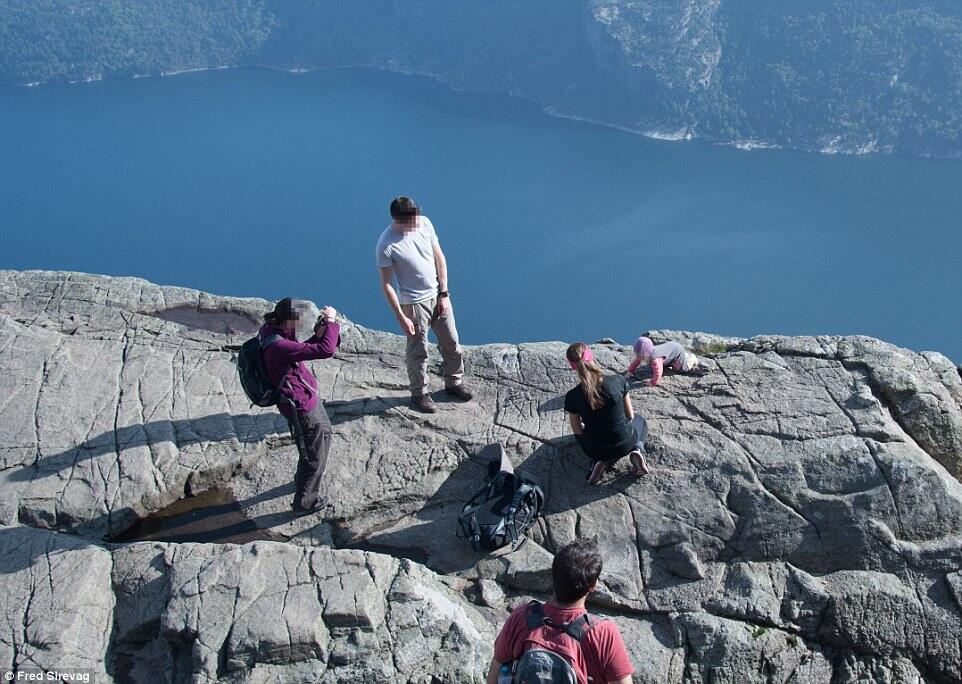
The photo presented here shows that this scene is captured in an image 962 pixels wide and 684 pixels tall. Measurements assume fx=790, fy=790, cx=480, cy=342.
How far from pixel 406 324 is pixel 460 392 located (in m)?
1.27

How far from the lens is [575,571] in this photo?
12.4 ft

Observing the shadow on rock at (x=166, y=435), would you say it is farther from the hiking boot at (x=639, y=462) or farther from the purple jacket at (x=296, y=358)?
the hiking boot at (x=639, y=462)

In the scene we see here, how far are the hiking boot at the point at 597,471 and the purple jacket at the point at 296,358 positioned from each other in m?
2.46

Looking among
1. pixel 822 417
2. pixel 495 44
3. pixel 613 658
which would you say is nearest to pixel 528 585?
pixel 613 658

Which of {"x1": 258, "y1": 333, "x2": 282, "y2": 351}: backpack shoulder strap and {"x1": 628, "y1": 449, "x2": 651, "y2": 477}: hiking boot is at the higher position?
{"x1": 258, "y1": 333, "x2": 282, "y2": 351}: backpack shoulder strap

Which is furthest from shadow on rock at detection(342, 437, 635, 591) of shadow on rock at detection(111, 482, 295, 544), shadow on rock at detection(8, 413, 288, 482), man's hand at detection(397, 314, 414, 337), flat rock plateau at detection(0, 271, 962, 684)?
shadow on rock at detection(8, 413, 288, 482)

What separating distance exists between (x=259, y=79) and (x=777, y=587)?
51.9m

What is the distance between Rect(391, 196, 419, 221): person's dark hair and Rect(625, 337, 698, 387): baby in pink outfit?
277cm

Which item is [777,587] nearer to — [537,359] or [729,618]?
[729,618]

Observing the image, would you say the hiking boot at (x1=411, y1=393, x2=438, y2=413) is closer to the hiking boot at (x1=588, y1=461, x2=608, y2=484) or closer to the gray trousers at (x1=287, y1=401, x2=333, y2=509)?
the gray trousers at (x1=287, y1=401, x2=333, y2=509)

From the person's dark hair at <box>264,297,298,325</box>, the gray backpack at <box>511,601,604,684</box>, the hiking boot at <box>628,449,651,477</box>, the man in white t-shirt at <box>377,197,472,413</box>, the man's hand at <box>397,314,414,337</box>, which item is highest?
the man in white t-shirt at <box>377,197,472,413</box>

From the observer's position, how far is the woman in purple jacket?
6.11 m

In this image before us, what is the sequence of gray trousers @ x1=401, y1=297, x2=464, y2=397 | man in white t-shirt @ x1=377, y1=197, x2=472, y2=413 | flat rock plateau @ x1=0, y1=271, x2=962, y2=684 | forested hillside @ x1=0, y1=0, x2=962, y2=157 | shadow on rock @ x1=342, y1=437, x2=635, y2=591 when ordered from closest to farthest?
flat rock plateau @ x1=0, y1=271, x2=962, y2=684, shadow on rock @ x1=342, y1=437, x2=635, y2=591, man in white t-shirt @ x1=377, y1=197, x2=472, y2=413, gray trousers @ x1=401, y1=297, x2=464, y2=397, forested hillside @ x1=0, y1=0, x2=962, y2=157

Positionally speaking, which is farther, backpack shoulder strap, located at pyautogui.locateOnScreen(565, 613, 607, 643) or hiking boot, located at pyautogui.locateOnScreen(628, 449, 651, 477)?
hiking boot, located at pyautogui.locateOnScreen(628, 449, 651, 477)
